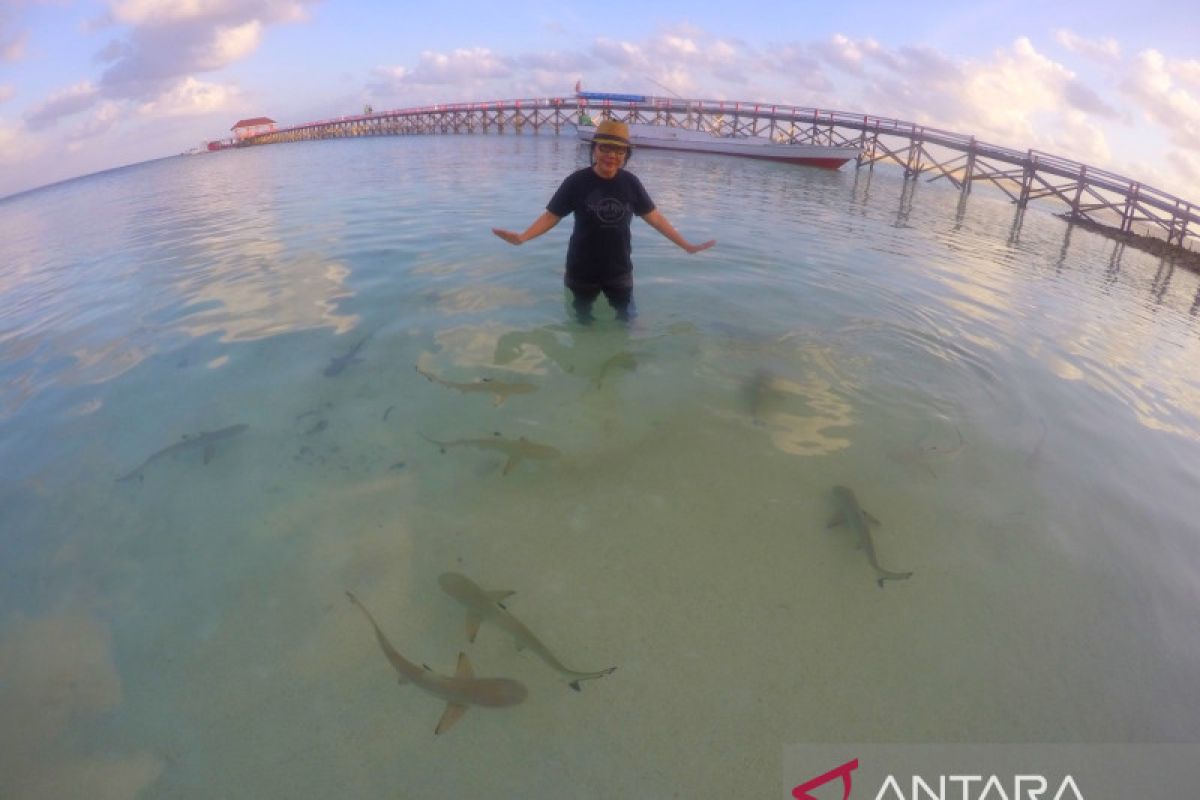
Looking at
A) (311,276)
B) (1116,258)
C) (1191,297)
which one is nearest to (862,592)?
(311,276)

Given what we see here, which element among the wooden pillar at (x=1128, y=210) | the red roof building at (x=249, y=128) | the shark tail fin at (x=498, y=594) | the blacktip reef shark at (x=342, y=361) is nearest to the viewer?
the shark tail fin at (x=498, y=594)

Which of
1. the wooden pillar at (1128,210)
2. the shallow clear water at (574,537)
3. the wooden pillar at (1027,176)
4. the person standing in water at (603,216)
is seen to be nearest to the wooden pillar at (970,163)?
the wooden pillar at (1027,176)

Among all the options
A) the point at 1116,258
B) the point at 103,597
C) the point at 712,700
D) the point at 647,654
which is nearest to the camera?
the point at 712,700

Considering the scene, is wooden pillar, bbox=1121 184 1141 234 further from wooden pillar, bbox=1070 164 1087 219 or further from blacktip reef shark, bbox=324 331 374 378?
blacktip reef shark, bbox=324 331 374 378

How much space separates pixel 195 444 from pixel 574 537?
3.65 m

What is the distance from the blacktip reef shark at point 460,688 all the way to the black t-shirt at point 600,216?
423 cm

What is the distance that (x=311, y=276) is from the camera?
918 cm

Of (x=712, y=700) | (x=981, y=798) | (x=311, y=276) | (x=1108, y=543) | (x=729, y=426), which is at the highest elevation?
(x=311, y=276)

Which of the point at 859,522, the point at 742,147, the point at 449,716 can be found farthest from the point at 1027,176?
the point at 449,716

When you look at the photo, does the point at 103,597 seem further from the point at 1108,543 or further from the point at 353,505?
the point at 1108,543

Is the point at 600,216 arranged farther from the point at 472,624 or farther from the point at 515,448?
the point at 472,624

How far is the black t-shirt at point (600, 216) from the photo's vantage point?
5.40 metres

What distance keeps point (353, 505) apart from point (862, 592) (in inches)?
144

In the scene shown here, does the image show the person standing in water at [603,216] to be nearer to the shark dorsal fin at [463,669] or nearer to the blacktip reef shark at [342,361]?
the blacktip reef shark at [342,361]
